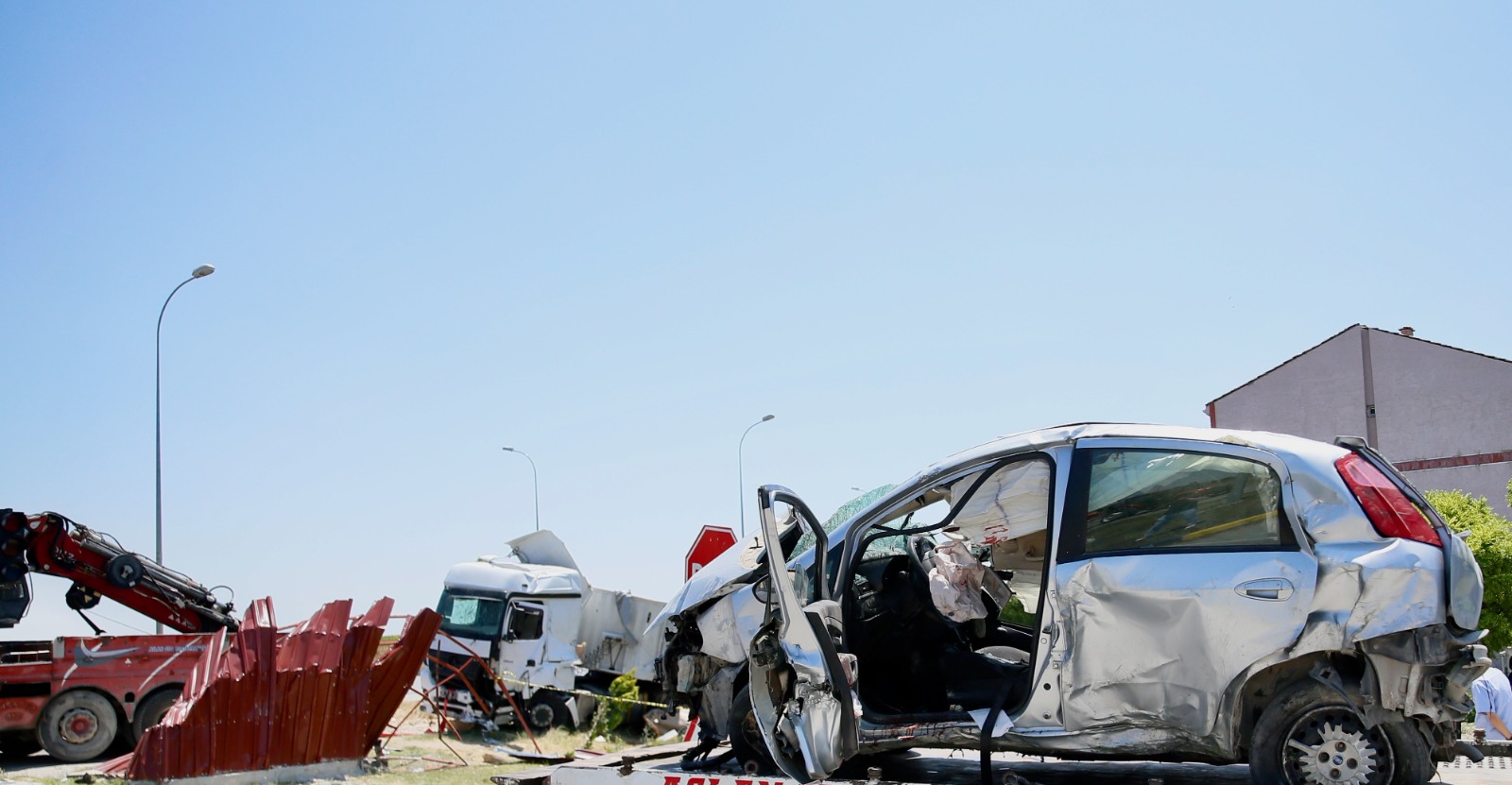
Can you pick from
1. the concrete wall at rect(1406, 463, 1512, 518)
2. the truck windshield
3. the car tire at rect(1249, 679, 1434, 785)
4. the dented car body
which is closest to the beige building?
the concrete wall at rect(1406, 463, 1512, 518)

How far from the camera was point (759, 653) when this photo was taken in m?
5.74

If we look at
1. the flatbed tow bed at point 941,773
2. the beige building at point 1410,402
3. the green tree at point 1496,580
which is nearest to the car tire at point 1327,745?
the flatbed tow bed at point 941,773

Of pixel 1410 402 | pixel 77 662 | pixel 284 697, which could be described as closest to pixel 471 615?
pixel 77 662

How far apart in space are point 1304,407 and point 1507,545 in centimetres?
2042

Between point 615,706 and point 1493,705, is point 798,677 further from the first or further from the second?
point 615,706

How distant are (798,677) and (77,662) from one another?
39.5 feet

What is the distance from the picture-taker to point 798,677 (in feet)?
18.2

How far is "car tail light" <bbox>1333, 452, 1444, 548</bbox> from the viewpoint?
5070 mm

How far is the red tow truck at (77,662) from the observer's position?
46.0 ft

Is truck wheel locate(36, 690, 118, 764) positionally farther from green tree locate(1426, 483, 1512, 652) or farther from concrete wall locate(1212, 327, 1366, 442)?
concrete wall locate(1212, 327, 1366, 442)

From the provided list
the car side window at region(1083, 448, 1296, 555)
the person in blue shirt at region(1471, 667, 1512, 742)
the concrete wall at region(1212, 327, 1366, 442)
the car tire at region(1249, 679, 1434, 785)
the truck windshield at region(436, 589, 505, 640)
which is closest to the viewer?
the car tire at region(1249, 679, 1434, 785)

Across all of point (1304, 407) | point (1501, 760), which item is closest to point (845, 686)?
point (1501, 760)

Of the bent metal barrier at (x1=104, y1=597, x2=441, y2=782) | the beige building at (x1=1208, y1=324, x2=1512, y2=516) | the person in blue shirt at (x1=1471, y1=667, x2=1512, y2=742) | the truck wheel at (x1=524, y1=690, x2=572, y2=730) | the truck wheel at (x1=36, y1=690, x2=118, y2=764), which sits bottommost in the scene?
the truck wheel at (x1=524, y1=690, x2=572, y2=730)

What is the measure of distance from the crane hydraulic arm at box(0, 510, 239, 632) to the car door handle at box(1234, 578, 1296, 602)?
1565 cm
